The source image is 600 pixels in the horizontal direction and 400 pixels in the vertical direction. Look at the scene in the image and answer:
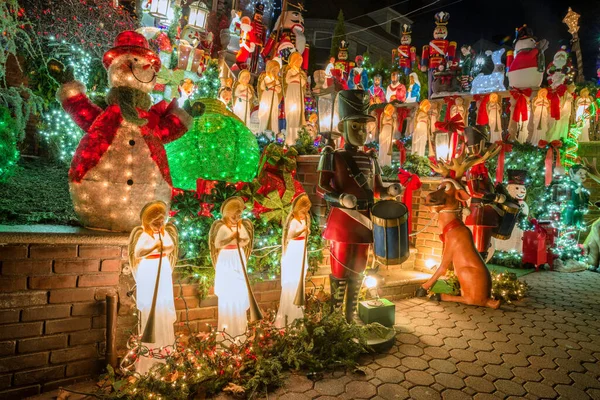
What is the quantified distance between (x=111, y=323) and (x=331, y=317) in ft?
6.10

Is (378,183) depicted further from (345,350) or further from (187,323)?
(187,323)

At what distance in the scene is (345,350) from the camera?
309 centimetres

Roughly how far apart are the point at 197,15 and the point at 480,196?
6.00 metres

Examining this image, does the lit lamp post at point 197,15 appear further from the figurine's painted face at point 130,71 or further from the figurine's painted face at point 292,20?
the figurine's painted face at point 130,71

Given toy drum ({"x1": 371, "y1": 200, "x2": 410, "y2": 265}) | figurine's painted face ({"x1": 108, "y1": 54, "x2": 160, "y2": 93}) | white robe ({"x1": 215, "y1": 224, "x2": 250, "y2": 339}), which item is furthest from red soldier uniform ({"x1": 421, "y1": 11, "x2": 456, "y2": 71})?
white robe ({"x1": 215, "y1": 224, "x2": 250, "y2": 339})

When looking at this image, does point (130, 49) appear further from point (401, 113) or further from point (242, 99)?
point (401, 113)

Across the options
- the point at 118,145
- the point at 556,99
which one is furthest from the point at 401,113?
the point at 118,145

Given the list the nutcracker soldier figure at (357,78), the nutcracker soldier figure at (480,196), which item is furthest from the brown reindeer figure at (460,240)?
the nutcracker soldier figure at (357,78)

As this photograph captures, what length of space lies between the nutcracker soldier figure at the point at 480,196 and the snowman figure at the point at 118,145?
394cm

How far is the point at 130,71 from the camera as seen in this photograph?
9.04ft

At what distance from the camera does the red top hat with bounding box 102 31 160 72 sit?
2760 millimetres

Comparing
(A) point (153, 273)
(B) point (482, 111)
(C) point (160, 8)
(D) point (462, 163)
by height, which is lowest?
(A) point (153, 273)

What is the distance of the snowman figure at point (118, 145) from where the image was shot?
2689mm

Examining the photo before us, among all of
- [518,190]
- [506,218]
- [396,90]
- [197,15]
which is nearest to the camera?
[506,218]
